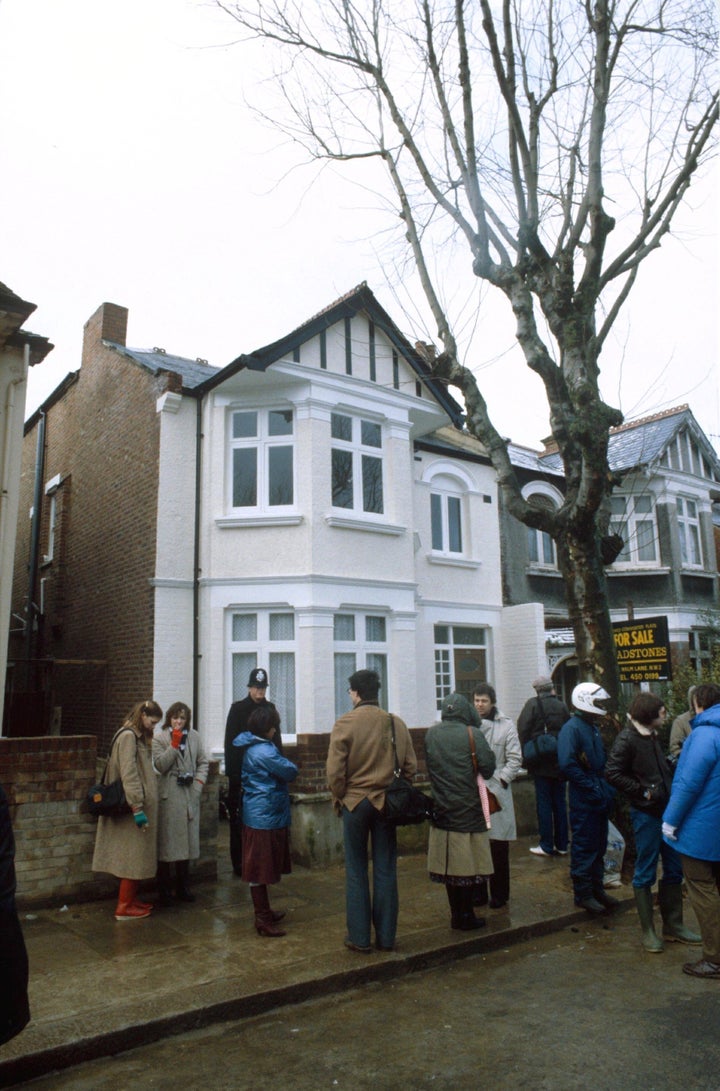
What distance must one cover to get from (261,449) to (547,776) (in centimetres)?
637

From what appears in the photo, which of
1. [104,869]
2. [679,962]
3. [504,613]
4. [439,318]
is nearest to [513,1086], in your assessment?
[679,962]

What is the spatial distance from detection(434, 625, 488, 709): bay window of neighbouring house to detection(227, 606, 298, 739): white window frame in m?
3.48

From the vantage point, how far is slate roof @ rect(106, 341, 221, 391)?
42.9ft

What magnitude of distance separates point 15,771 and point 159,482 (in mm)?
5805

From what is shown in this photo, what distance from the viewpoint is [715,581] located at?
1986cm

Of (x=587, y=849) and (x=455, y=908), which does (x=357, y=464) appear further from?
(x=455, y=908)

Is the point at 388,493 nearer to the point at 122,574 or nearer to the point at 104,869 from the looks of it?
the point at 122,574

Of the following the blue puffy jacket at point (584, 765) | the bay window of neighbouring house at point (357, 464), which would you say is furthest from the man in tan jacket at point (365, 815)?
the bay window of neighbouring house at point (357, 464)

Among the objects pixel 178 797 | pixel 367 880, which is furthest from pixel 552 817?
pixel 178 797

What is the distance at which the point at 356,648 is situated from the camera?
39.4ft

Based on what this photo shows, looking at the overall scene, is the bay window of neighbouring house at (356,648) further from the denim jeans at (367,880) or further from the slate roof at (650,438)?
the slate roof at (650,438)

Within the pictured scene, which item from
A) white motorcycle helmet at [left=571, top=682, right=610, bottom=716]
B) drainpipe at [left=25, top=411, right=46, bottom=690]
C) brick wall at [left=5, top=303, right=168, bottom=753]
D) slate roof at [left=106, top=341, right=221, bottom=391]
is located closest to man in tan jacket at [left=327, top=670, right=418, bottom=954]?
white motorcycle helmet at [left=571, top=682, right=610, bottom=716]

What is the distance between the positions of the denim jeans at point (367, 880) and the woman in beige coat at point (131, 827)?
6.25 feet

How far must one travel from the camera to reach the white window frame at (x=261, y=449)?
1202cm
